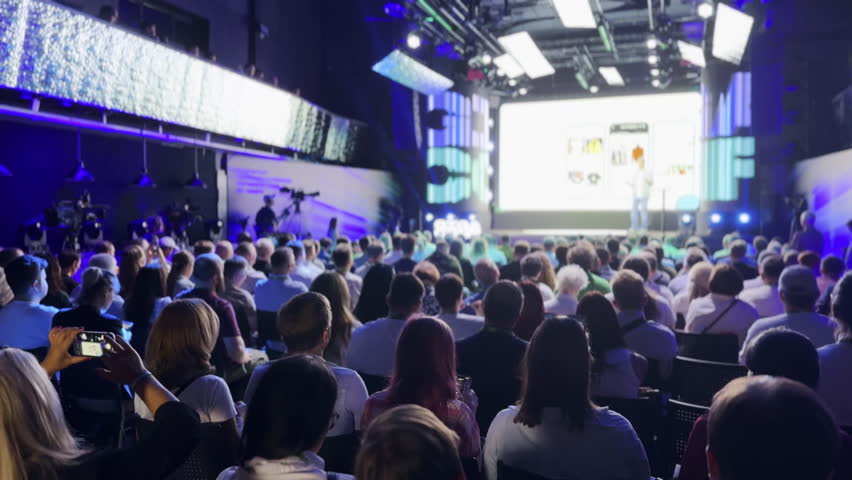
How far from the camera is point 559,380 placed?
7.36ft

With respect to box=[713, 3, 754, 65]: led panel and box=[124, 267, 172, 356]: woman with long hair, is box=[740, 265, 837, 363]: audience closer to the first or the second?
box=[124, 267, 172, 356]: woman with long hair

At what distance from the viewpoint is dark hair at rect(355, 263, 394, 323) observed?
4.79 meters

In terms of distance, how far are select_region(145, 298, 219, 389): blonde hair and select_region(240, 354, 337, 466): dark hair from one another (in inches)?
35.1

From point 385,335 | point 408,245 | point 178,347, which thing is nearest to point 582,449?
point 178,347

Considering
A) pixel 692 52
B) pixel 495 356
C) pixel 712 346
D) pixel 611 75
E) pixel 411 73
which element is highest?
pixel 611 75

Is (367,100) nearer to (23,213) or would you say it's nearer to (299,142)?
(299,142)

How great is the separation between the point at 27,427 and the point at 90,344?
35cm

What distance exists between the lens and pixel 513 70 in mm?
14977

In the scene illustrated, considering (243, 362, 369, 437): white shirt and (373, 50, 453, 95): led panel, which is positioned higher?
(373, 50, 453, 95): led panel

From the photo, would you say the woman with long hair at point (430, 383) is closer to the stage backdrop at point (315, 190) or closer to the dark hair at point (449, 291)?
the dark hair at point (449, 291)

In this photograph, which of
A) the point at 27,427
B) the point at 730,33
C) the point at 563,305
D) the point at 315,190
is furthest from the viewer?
the point at 315,190

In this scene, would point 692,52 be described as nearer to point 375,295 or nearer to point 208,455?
point 375,295

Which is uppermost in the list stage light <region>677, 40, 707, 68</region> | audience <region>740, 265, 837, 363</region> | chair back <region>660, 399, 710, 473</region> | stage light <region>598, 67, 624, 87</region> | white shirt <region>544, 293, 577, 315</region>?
stage light <region>598, 67, 624, 87</region>

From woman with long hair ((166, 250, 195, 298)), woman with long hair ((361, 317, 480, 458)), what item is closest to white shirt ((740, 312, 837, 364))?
woman with long hair ((361, 317, 480, 458))
